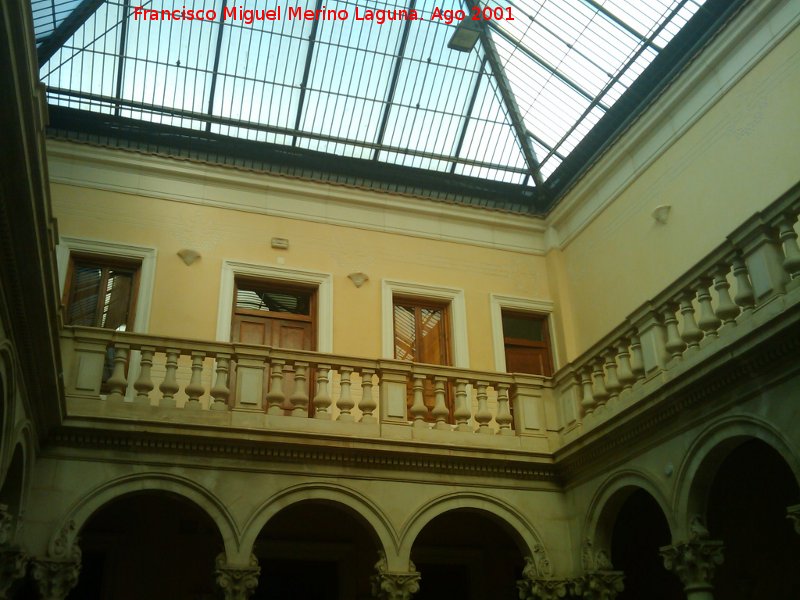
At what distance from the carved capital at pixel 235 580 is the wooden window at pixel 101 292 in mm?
4030

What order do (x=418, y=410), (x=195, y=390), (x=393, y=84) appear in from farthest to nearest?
(x=393, y=84)
(x=418, y=410)
(x=195, y=390)

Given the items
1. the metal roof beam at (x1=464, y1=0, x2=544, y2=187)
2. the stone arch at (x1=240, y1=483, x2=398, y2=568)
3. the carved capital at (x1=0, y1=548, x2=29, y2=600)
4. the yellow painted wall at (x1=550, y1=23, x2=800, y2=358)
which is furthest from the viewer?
the metal roof beam at (x1=464, y1=0, x2=544, y2=187)

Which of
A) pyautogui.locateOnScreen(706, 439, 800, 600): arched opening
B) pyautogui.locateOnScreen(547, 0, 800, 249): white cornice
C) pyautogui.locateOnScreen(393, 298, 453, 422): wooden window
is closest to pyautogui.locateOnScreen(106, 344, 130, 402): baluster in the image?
pyautogui.locateOnScreen(393, 298, 453, 422): wooden window

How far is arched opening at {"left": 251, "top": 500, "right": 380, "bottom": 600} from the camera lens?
1134cm

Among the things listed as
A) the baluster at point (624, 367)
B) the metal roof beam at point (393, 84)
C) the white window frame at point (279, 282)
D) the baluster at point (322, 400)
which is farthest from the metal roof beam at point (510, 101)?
the baluster at point (322, 400)

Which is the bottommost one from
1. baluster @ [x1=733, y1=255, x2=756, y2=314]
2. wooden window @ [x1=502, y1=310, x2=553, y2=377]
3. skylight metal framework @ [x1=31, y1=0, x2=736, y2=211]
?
baluster @ [x1=733, y1=255, x2=756, y2=314]

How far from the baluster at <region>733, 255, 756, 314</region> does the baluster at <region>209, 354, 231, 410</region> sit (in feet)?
17.9

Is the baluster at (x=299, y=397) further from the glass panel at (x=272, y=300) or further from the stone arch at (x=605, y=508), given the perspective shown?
the stone arch at (x=605, y=508)

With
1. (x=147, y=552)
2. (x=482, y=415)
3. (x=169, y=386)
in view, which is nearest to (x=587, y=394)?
(x=482, y=415)

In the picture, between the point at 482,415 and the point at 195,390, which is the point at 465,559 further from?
the point at 195,390

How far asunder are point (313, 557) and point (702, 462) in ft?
18.0

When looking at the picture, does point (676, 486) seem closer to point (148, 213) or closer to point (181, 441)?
point (181, 441)

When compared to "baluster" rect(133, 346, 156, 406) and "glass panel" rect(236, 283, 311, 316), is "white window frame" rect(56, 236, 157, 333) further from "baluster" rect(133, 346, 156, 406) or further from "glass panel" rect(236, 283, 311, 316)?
"baluster" rect(133, 346, 156, 406)

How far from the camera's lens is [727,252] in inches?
308
